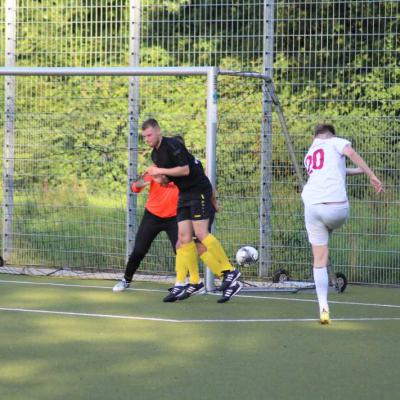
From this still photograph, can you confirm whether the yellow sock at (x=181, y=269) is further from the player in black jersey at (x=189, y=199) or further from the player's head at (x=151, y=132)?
the player's head at (x=151, y=132)

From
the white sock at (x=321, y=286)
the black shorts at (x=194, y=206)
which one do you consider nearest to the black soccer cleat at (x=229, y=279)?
the black shorts at (x=194, y=206)

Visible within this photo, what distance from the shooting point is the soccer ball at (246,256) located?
1252cm

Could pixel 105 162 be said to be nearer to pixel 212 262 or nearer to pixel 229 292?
pixel 212 262

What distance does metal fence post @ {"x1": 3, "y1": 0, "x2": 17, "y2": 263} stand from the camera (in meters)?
14.5

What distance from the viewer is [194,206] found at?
10.9 m

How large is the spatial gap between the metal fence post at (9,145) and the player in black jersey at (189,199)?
13.1 ft

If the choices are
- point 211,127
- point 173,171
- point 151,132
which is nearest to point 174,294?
point 173,171

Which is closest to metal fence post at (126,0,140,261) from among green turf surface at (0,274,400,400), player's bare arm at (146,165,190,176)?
green turf surface at (0,274,400,400)

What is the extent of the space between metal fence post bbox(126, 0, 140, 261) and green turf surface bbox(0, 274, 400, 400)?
213 centimetres

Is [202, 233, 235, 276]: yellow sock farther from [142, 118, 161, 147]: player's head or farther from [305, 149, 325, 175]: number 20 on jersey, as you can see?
[305, 149, 325, 175]: number 20 on jersey

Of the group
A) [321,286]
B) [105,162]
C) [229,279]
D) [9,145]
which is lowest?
[229,279]

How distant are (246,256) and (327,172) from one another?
9.89ft

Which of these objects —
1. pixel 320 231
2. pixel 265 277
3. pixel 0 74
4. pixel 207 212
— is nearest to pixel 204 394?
pixel 320 231

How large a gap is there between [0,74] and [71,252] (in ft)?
8.35
